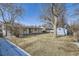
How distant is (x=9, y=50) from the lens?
175 centimetres

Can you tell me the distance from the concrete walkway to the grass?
4cm

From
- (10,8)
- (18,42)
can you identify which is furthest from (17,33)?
(10,8)

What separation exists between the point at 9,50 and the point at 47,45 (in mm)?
323

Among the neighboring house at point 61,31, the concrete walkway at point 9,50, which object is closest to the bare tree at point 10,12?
the concrete walkway at point 9,50

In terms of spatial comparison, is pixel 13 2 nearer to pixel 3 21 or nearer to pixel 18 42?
pixel 3 21

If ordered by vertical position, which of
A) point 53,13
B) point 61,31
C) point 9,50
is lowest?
point 9,50

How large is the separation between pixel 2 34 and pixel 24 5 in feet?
1.02


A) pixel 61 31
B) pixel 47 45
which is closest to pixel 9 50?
pixel 47 45

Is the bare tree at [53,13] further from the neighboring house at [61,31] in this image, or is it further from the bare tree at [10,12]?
the bare tree at [10,12]

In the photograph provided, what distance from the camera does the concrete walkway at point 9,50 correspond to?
174 cm

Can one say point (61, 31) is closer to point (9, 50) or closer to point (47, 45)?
point (47, 45)

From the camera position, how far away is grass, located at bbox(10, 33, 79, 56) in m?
1.74

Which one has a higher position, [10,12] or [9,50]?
[10,12]

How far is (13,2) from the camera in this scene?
177 centimetres
